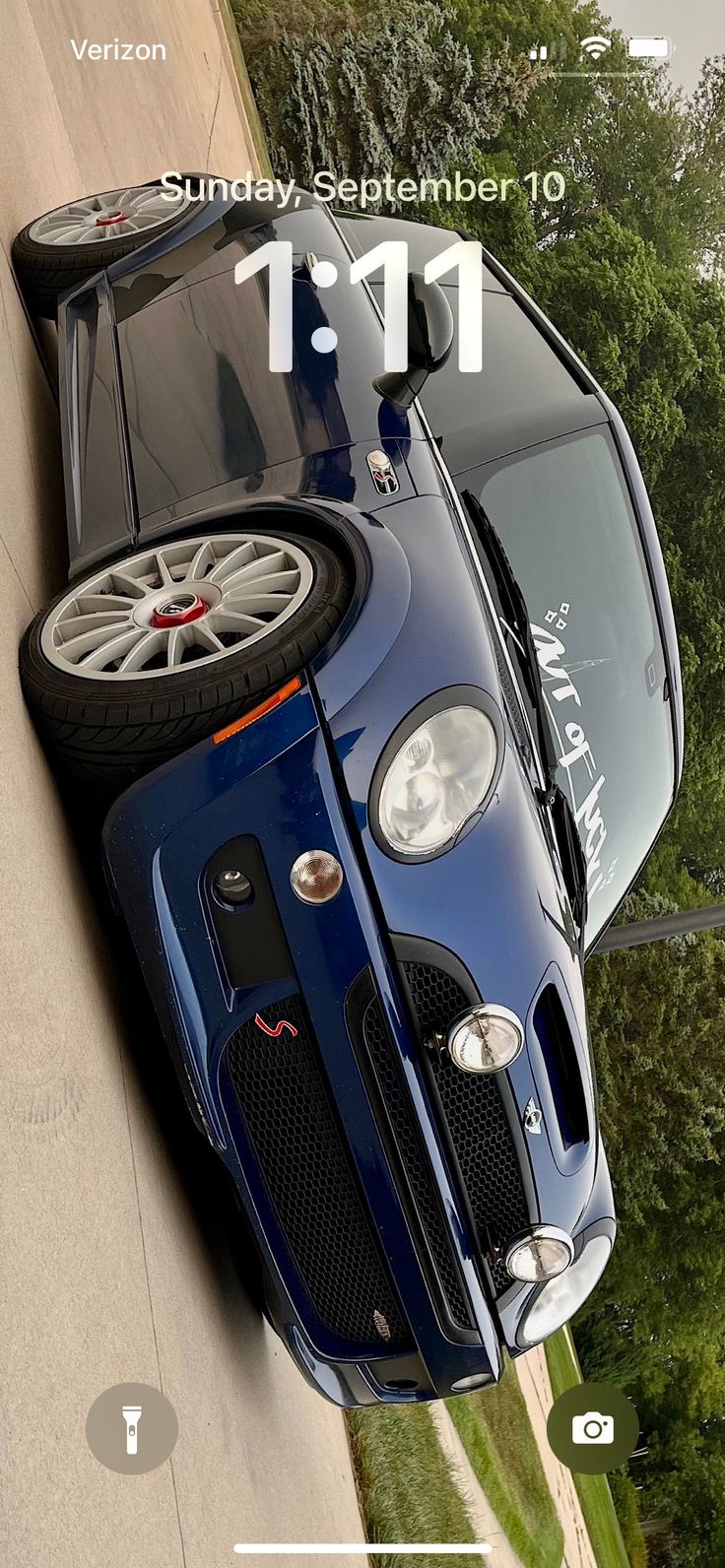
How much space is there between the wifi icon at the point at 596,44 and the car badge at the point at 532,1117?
266 centimetres

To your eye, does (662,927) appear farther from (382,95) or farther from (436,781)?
(382,95)

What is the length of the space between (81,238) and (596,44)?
59.5 inches

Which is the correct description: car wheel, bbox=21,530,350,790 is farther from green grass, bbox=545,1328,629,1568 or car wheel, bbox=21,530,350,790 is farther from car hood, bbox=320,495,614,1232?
green grass, bbox=545,1328,629,1568

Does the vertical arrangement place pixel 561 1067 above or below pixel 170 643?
below

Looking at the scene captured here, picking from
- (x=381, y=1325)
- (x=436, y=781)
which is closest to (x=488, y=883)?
(x=436, y=781)

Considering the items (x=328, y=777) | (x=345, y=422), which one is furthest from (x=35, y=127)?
(x=328, y=777)

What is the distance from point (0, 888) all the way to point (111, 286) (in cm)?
208

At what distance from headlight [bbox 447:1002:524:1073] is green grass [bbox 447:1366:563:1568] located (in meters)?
0.77

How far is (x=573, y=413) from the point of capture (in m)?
3.69

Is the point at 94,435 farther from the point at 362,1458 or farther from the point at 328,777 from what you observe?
the point at 362,1458

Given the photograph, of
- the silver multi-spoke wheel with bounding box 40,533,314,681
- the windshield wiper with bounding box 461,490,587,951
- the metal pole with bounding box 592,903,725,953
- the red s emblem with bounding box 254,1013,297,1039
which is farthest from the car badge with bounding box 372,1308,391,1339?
the metal pole with bounding box 592,903,725,953

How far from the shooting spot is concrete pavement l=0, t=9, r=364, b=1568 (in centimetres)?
169

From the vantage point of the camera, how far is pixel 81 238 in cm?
366

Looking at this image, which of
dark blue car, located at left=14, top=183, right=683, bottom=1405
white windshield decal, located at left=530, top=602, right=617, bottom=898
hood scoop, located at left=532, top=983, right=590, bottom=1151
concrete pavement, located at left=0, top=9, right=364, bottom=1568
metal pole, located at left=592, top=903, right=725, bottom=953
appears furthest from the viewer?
metal pole, located at left=592, top=903, right=725, bottom=953
